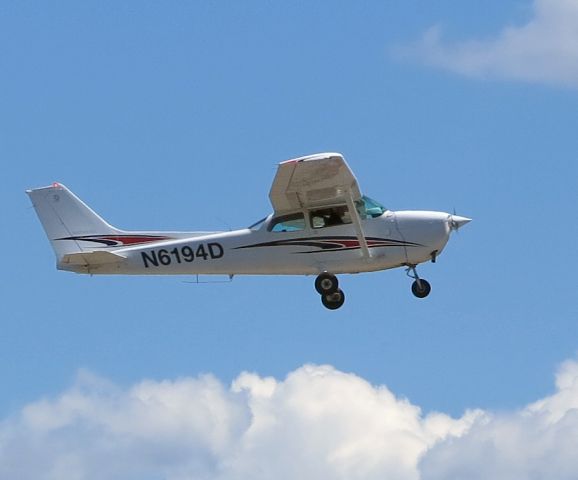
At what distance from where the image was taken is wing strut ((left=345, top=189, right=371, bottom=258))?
24156mm

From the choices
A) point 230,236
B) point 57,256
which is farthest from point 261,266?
point 57,256

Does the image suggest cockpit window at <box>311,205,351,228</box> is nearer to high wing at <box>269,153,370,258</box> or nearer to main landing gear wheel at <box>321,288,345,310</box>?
high wing at <box>269,153,370,258</box>

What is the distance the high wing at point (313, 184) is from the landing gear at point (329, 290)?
139 centimetres

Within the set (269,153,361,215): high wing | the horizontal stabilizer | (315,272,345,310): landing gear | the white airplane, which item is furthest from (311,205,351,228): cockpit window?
the horizontal stabilizer

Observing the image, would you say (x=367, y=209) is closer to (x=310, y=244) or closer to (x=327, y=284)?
(x=310, y=244)

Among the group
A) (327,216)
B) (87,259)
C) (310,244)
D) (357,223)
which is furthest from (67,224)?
(357,223)

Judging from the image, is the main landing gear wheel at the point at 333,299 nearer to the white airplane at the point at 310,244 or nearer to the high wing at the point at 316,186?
the white airplane at the point at 310,244

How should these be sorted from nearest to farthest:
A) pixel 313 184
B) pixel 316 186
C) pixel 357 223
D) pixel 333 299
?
pixel 313 184, pixel 316 186, pixel 357 223, pixel 333 299

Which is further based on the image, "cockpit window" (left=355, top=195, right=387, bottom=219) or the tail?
the tail

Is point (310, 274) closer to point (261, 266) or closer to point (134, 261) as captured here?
point (261, 266)

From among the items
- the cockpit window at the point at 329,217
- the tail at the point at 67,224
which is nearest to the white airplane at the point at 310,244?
the cockpit window at the point at 329,217

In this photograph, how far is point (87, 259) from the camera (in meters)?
25.2

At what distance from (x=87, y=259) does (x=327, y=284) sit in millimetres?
4514

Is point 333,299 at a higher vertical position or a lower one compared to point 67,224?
lower
